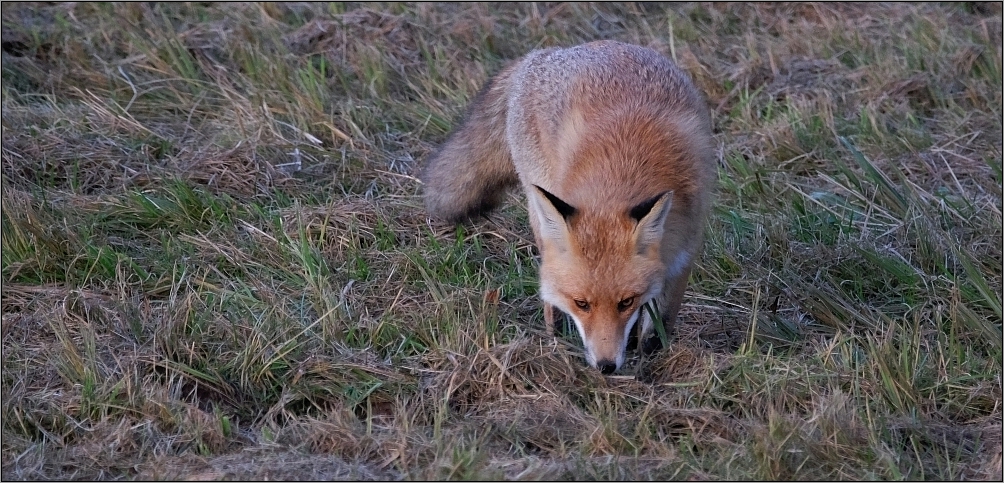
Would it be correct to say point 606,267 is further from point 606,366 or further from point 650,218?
point 606,366

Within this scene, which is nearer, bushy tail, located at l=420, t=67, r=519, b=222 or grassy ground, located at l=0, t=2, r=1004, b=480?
grassy ground, located at l=0, t=2, r=1004, b=480

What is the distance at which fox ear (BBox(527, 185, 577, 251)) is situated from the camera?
386cm

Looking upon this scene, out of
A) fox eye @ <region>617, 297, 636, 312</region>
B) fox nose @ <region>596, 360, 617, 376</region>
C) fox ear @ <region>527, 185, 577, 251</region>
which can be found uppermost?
fox ear @ <region>527, 185, 577, 251</region>

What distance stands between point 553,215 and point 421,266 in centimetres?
124

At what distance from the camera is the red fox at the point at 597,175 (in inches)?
156

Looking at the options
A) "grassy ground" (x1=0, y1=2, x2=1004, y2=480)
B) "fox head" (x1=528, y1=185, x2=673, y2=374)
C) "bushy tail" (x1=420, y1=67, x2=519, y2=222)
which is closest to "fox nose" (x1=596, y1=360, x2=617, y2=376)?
"fox head" (x1=528, y1=185, x2=673, y2=374)

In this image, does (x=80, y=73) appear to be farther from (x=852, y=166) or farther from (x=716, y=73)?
(x=852, y=166)

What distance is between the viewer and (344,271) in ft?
16.7

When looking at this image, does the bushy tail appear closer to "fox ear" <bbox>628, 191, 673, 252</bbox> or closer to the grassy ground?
the grassy ground

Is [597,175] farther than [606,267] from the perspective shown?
Yes

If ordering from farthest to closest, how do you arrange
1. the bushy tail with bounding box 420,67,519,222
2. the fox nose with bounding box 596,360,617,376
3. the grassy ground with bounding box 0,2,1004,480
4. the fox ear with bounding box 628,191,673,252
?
the bushy tail with bounding box 420,67,519,222
the fox nose with bounding box 596,360,617,376
the fox ear with bounding box 628,191,673,252
the grassy ground with bounding box 0,2,1004,480

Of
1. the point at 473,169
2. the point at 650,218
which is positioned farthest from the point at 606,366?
the point at 473,169

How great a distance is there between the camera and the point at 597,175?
4.37 meters

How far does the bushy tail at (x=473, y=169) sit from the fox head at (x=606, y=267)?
138 cm
